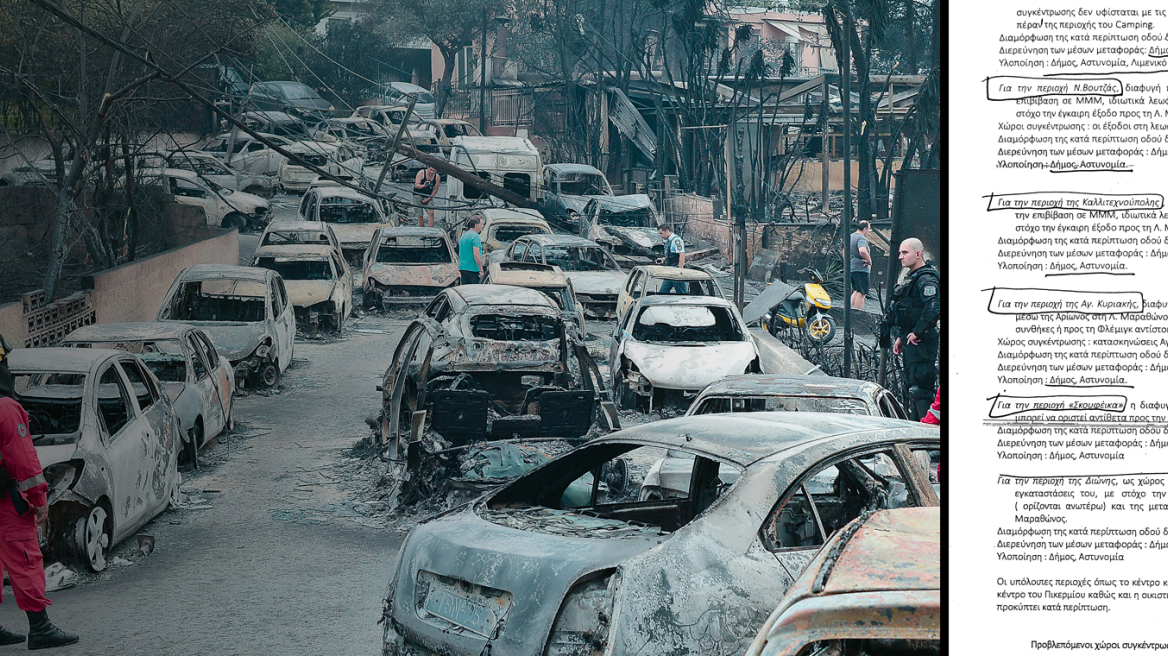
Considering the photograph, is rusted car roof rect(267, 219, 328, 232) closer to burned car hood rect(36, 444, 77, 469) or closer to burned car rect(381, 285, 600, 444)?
burned car rect(381, 285, 600, 444)

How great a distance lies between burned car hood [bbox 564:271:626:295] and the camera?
17.6 metres

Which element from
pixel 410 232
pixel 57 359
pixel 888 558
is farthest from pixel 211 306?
pixel 888 558

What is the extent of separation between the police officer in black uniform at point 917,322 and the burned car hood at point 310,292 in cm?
1004

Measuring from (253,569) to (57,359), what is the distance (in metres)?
2.11

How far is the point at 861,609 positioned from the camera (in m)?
2.78

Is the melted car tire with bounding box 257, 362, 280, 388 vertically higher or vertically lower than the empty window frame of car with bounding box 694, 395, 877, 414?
lower

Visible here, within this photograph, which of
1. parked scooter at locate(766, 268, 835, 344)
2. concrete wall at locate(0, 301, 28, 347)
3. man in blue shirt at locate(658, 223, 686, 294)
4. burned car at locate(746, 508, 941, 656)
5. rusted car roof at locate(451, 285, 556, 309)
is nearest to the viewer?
burned car at locate(746, 508, 941, 656)

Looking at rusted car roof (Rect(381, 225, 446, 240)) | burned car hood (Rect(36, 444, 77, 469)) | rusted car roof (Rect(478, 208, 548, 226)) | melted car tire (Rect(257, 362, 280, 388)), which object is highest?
rusted car roof (Rect(478, 208, 548, 226))

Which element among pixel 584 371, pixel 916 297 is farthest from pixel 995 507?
pixel 584 371

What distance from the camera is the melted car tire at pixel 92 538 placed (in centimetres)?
678

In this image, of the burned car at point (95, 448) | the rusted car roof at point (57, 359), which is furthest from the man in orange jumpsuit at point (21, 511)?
the rusted car roof at point (57, 359)

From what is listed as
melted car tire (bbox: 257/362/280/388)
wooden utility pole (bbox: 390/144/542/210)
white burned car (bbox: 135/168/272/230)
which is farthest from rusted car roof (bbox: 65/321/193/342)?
white burned car (bbox: 135/168/272/230)

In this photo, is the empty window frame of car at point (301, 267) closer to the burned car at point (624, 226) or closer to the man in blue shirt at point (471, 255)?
the man in blue shirt at point (471, 255)

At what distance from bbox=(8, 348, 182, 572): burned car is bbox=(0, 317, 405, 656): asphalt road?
0.26 metres
